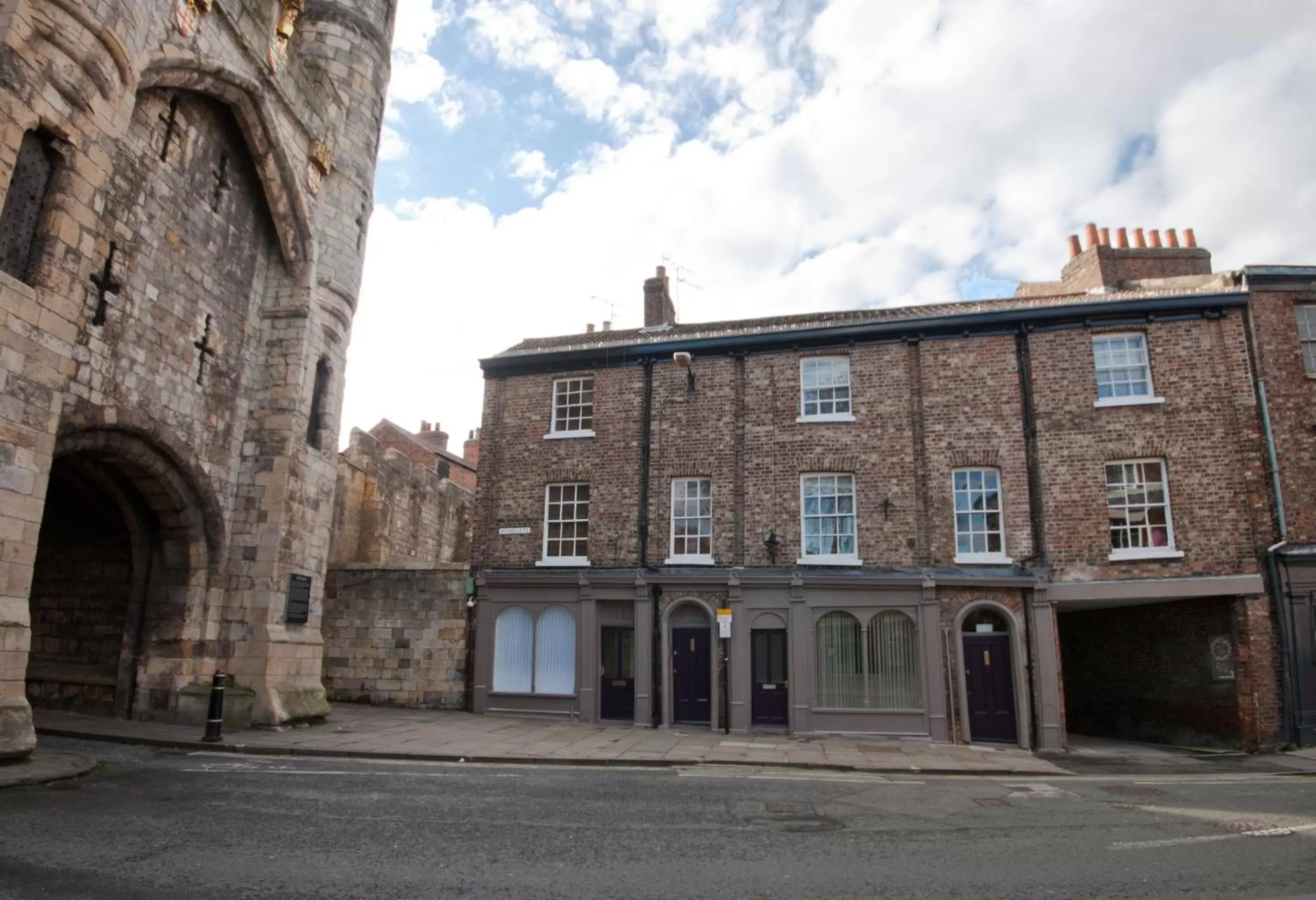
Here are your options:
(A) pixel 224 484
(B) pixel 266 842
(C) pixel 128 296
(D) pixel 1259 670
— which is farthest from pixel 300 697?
(D) pixel 1259 670

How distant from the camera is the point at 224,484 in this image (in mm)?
13758

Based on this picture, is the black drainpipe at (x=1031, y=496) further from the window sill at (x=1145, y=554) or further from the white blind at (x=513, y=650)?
the white blind at (x=513, y=650)

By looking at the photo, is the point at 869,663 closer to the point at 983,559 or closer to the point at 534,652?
the point at 983,559

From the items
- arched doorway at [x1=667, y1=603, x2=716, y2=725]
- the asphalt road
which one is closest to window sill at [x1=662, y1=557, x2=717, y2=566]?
arched doorway at [x1=667, y1=603, x2=716, y2=725]

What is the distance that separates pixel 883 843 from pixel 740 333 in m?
12.1

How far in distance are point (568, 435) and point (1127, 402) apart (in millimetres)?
11054

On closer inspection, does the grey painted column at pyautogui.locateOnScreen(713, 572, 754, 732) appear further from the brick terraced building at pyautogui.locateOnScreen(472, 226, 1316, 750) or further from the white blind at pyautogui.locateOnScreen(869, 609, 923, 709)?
the white blind at pyautogui.locateOnScreen(869, 609, 923, 709)

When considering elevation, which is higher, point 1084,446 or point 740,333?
point 740,333

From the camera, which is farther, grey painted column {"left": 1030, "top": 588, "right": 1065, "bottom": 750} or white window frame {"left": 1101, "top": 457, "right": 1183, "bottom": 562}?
white window frame {"left": 1101, "top": 457, "right": 1183, "bottom": 562}

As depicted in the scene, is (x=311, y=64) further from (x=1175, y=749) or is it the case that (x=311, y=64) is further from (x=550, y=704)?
(x=1175, y=749)

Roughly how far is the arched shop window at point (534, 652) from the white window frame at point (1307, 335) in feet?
48.2

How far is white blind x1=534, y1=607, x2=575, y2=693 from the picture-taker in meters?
16.8

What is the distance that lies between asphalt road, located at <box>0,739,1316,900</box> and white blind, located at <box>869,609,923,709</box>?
17.0 feet

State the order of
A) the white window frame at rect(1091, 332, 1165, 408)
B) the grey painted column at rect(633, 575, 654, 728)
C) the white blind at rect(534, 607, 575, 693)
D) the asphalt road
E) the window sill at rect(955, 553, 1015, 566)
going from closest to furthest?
the asphalt road
the window sill at rect(955, 553, 1015, 566)
the white window frame at rect(1091, 332, 1165, 408)
the grey painted column at rect(633, 575, 654, 728)
the white blind at rect(534, 607, 575, 693)
